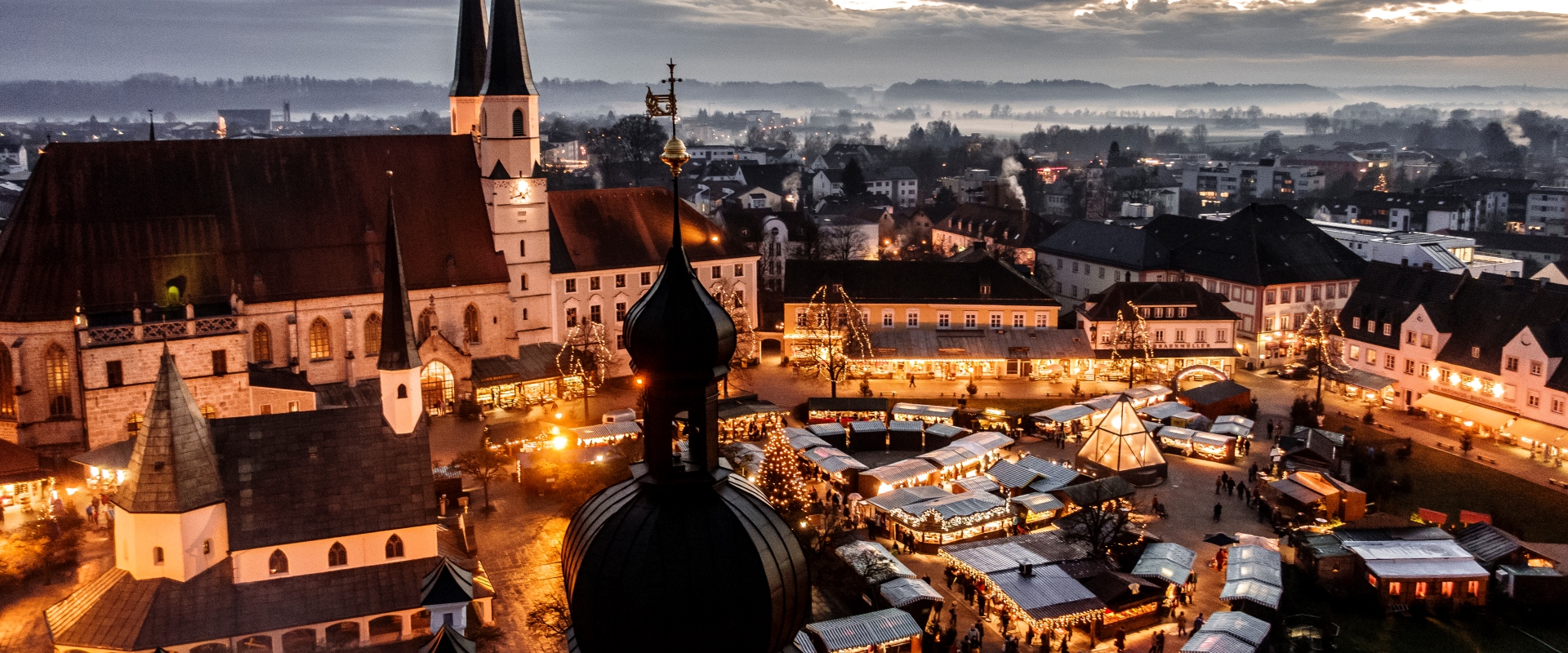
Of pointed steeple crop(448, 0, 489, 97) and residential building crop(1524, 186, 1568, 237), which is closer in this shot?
pointed steeple crop(448, 0, 489, 97)

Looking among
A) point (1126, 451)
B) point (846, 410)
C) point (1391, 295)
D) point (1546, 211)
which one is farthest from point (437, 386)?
point (1546, 211)

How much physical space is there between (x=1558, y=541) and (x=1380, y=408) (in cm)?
1599

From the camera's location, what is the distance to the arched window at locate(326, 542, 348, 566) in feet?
101

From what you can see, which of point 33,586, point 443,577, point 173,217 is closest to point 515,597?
point 443,577

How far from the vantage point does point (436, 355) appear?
51.3m

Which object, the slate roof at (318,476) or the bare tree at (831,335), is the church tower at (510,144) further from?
the slate roof at (318,476)

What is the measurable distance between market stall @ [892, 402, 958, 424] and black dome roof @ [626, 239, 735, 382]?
4155 cm

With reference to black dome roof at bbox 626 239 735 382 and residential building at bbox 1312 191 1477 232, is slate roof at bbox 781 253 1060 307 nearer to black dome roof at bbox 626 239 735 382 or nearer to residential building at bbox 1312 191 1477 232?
black dome roof at bbox 626 239 735 382

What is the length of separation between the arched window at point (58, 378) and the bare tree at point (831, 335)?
29388 millimetres

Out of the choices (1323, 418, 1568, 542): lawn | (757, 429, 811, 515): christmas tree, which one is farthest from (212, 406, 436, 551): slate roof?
(1323, 418, 1568, 542): lawn

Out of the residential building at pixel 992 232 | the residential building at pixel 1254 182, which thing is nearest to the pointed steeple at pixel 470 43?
the residential building at pixel 992 232

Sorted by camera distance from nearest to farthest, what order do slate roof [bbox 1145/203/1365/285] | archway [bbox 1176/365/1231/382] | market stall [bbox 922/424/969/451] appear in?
market stall [bbox 922/424/969/451] < archway [bbox 1176/365/1231/382] < slate roof [bbox 1145/203/1365/285]

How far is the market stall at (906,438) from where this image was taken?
47875 millimetres

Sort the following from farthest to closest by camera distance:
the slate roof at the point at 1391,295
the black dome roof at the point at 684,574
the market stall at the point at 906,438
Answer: the slate roof at the point at 1391,295 < the market stall at the point at 906,438 < the black dome roof at the point at 684,574
